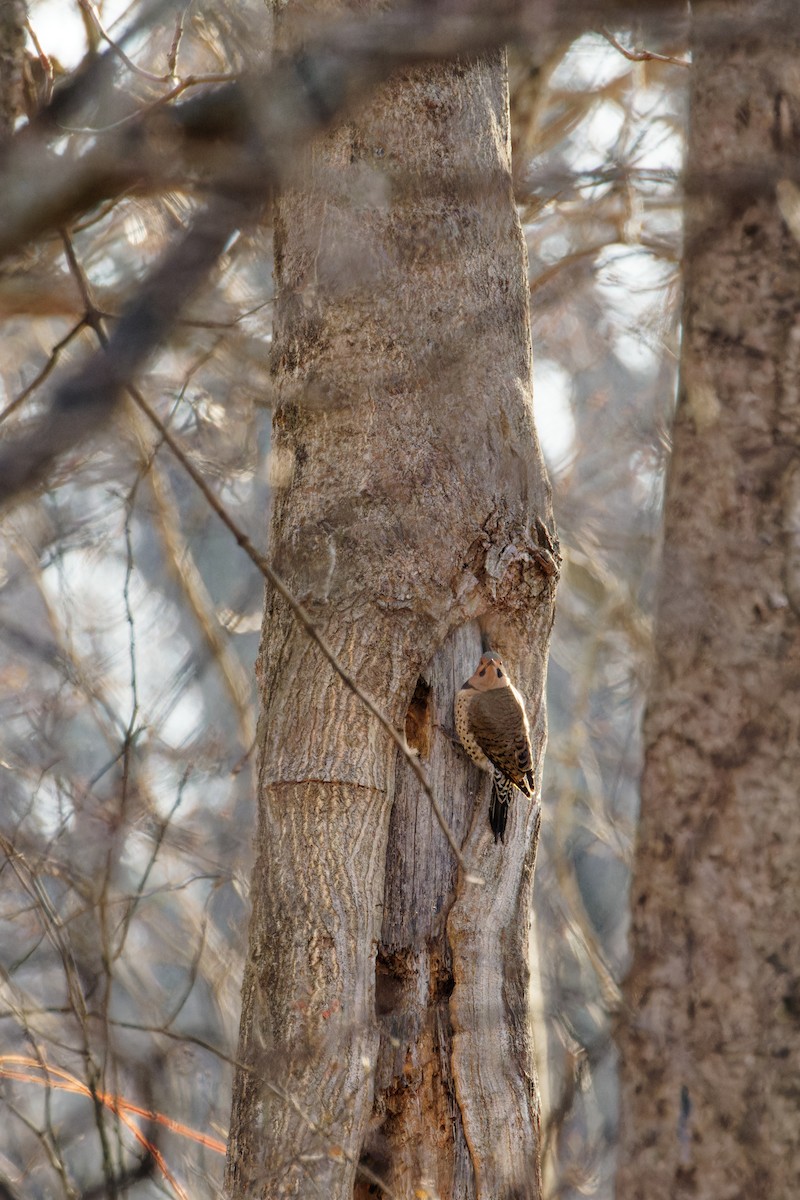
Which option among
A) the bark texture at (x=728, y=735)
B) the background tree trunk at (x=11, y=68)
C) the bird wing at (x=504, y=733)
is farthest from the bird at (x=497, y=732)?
the background tree trunk at (x=11, y=68)

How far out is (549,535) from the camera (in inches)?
152

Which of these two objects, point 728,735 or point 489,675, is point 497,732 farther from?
point 728,735

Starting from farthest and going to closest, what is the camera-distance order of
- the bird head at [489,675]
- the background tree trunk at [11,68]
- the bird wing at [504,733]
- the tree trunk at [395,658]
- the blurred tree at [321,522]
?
the background tree trunk at [11,68]
the bird head at [489,675]
the bird wing at [504,733]
the tree trunk at [395,658]
the blurred tree at [321,522]

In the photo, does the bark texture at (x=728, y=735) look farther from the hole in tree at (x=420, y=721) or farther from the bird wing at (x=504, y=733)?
the hole in tree at (x=420, y=721)

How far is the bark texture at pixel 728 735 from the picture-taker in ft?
13.7

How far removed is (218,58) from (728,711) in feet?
15.7

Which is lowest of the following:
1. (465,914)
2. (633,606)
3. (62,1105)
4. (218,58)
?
(465,914)

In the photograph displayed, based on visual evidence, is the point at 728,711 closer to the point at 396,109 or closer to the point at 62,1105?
the point at 396,109

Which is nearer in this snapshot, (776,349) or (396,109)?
(396,109)

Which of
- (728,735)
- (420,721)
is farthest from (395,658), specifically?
(728,735)

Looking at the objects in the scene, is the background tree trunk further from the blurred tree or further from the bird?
the bird

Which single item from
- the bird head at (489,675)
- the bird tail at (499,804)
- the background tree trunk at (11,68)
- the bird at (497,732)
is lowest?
the bird tail at (499,804)

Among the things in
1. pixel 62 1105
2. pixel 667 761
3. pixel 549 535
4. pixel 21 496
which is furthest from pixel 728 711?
pixel 62 1105

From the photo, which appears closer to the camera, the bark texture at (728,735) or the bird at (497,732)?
the bird at (497,732)
